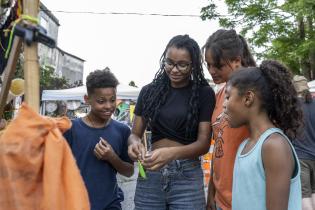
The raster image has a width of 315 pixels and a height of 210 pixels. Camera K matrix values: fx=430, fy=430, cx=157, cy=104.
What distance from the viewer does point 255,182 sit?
6.10ft

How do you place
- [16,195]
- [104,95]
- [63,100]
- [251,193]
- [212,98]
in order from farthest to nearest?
[63,100]
[104,95]
[212,98]
[251,193]
[16,195]

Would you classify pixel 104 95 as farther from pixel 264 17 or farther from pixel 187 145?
pixel 264 17

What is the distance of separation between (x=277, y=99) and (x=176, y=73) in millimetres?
623

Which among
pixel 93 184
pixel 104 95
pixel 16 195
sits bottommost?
pixel 93 184

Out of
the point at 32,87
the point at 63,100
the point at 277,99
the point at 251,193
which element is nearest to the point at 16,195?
the point at 32,87

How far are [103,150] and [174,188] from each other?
0.50 m

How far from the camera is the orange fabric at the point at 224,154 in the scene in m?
2.16

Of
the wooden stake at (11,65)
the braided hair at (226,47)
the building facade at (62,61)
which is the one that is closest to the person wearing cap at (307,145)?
the braided hair at (226,47)

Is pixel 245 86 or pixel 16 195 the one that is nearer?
pixel 16 195

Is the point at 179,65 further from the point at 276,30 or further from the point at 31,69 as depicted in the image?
the point at 276,30

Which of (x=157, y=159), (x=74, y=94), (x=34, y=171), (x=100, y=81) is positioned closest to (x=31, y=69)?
(x=34, y=171)

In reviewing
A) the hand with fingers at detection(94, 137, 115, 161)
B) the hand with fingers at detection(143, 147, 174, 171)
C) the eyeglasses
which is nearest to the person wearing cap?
the eyeglasses

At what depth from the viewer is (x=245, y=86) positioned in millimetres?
1960

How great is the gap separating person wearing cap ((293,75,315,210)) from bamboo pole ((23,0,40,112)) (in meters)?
3.89
